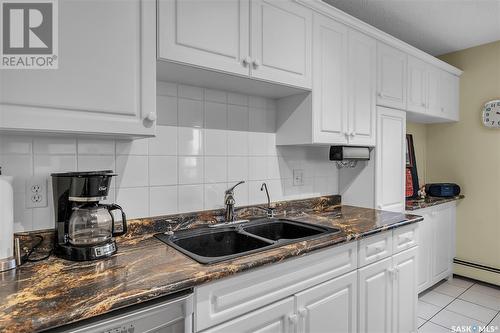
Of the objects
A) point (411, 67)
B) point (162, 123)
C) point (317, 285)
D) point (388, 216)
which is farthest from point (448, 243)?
point (162, 123)

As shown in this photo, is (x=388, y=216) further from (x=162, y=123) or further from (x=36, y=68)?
(x=36, y=68)

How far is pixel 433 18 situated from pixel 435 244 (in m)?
2.14

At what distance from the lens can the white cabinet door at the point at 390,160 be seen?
91.8 inches

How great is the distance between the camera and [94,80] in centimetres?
109

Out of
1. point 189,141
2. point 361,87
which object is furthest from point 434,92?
point 189,141

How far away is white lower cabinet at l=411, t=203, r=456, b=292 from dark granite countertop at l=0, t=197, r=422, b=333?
1701 millimetres

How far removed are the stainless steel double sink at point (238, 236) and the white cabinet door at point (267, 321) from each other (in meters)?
0.27

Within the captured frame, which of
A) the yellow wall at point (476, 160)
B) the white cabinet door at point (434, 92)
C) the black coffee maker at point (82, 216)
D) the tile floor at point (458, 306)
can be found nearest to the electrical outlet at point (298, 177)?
the black coffee maker at point (82, 216)

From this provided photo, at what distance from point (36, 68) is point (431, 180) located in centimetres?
398

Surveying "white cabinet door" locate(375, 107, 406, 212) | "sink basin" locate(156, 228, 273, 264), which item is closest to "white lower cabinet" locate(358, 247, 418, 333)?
"white cabinet door" locate(375, 107, 406, 212)

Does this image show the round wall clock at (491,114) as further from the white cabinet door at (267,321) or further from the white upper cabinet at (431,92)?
the white cabinet door at (267,321)

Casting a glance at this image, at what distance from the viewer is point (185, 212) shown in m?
1.69

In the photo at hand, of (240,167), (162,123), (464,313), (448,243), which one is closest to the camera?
(162,123)

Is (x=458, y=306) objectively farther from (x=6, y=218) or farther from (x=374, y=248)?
(x=6, y=218)
